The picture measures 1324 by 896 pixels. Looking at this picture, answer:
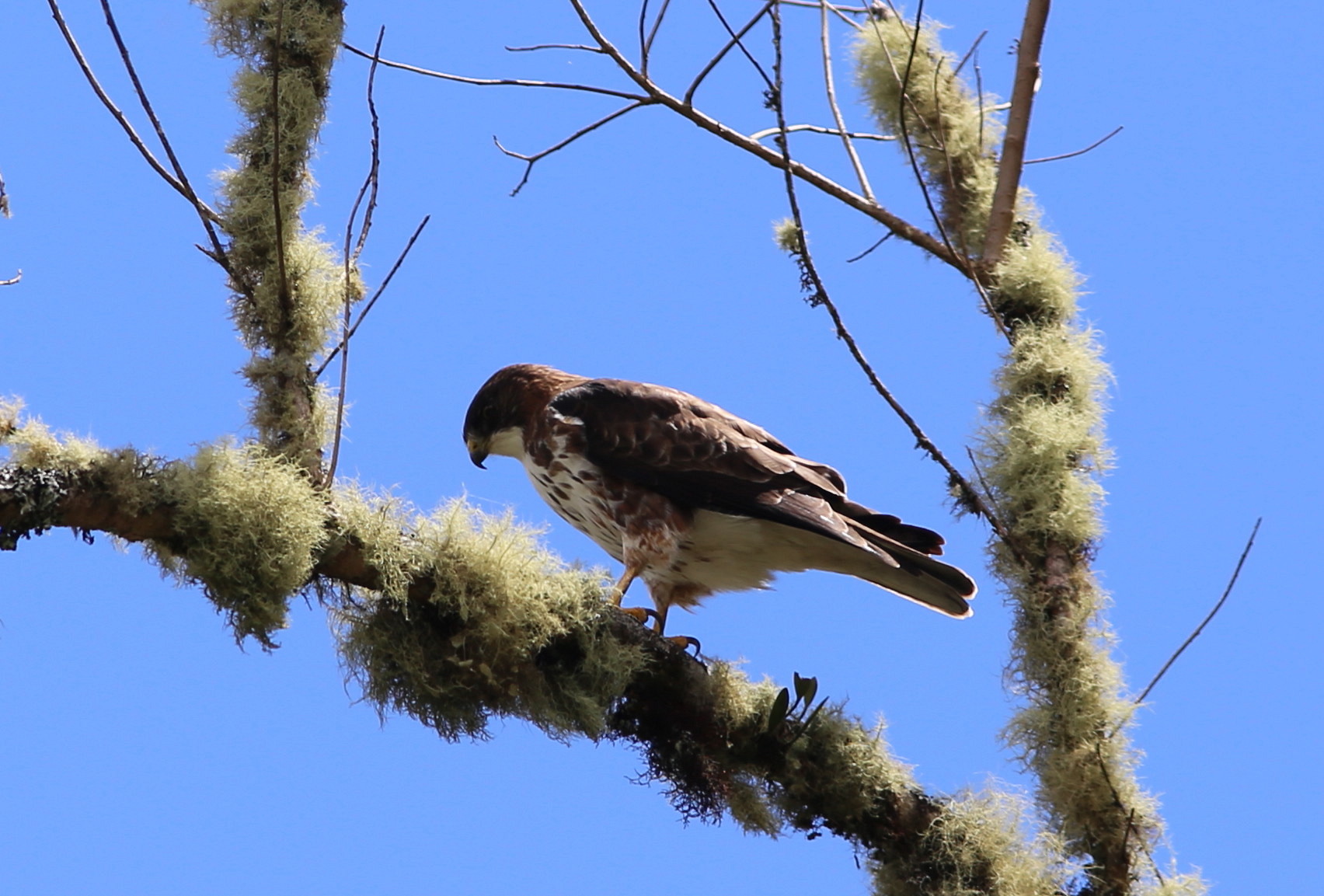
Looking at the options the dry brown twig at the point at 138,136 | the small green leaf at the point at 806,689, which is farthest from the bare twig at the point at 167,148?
the small green leaf at the point at 806,689

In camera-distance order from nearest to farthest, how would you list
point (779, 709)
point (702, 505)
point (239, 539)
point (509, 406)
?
point (239, 539)
point (779, 709)
point (702, 505)
point (509, 406)

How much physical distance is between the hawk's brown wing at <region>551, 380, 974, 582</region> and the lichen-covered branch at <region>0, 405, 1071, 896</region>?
56 cm

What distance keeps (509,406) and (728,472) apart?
3.05ft

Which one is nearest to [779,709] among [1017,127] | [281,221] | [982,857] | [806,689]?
[806,689]

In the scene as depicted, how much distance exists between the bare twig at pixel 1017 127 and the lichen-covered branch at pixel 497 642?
1.88 m

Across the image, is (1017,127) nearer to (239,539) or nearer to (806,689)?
(806,689)

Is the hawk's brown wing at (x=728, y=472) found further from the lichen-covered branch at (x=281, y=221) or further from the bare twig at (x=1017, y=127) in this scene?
the bare twig at (x=1017, y=127)

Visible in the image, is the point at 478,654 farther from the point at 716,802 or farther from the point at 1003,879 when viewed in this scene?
the point at 1003,879

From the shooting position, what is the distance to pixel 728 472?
173 inches

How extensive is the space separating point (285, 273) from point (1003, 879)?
2.65m

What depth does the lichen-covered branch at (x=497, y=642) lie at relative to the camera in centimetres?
328

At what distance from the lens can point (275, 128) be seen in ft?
12.4

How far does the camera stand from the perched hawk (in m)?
4.35

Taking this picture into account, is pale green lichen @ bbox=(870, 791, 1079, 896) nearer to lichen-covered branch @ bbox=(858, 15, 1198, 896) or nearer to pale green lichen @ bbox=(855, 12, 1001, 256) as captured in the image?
lichen-covered branch @ bbox=(858, 15, 1198, 896)
